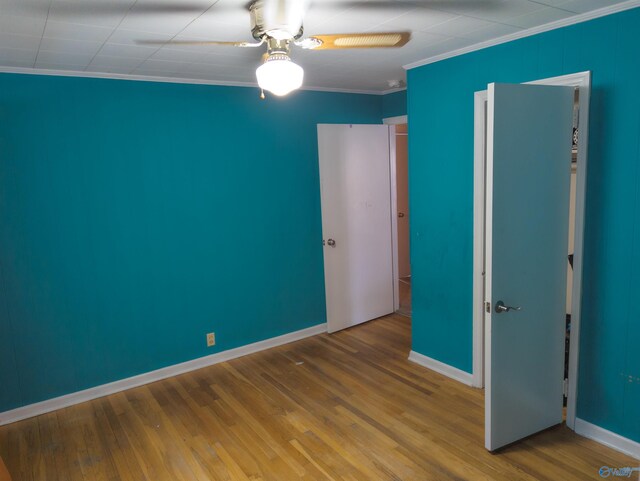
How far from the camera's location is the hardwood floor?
8.52 feet

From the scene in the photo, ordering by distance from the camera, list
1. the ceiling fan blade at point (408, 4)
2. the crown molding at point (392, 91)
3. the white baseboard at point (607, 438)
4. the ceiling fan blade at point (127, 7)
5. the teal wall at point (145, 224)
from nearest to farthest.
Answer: the ceiling fan blade at point (127, 7) → the ceiling fan blade at point (408, 4) → the white baseboard at point (607, 438) → the teal wall at point (145, 224) → the crown molding at point (392, 91)

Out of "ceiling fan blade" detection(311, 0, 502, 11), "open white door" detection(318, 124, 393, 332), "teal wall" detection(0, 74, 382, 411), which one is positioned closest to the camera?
"ceiling fan blade" detection(311, 0, 502, 11)

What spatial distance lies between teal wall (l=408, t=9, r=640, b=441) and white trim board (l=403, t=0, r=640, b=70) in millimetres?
30

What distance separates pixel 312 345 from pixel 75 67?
298cm

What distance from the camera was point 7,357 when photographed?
322cm

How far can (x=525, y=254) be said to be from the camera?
8.52 feet

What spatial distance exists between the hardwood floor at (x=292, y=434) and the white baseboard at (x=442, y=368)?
8 centimetres

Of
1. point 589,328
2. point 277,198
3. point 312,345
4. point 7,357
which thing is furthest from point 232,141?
point 589,328

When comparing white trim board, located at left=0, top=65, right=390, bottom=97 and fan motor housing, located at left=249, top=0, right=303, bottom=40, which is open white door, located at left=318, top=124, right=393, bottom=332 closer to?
white trim board, located at left=0, top=65, right=390, bottom=97

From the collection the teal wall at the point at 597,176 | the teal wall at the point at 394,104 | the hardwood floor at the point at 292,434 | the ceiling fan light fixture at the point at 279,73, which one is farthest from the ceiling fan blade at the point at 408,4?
the teal wall at the point at 394,104

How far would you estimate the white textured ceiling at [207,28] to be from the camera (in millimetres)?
2086

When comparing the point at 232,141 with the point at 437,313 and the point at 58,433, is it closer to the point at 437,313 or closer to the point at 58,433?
the point at 437,313

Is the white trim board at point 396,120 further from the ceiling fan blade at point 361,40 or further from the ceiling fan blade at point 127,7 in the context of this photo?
the ceiling fan blade at point 127,7

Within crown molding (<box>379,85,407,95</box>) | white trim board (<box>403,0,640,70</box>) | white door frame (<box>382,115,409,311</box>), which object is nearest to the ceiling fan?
white trim board (<box>403,0,640,70</box>)
